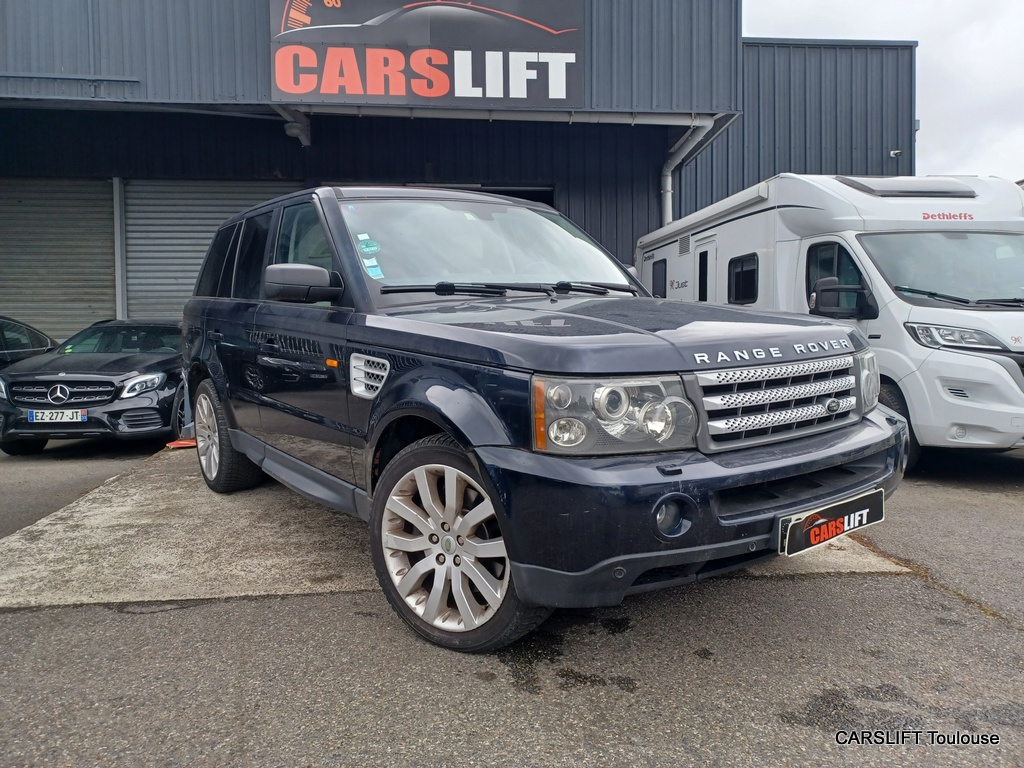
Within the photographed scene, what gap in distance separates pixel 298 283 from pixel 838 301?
4743 mm

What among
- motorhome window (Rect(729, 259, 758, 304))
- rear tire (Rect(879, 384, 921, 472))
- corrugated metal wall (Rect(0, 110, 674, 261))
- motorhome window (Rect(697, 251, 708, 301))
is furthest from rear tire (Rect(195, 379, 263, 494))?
corrugated metal wall (Rect(0, 110, 674, 261))

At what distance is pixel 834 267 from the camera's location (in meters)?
6.38

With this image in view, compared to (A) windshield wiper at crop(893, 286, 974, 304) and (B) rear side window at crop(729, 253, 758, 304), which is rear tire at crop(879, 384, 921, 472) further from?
(B) rear side window at crop(729, 253, 758, 304)

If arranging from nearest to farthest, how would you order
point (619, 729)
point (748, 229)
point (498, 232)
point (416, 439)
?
point (619, 729) → point (416, 439) → point (498, 232) → point (748, 229)

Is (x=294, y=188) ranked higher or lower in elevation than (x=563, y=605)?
higher

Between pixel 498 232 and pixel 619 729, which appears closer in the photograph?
pixel 619 729

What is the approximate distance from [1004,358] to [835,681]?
3749 mm

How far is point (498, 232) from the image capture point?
3883mm

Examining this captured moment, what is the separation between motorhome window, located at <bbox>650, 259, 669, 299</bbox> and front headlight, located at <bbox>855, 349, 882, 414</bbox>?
274 inches

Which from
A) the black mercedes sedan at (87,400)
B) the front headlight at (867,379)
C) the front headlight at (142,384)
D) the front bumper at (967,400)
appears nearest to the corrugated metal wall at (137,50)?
the black mercedes sedan at (87,400)

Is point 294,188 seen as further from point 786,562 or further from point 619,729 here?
point 619,729

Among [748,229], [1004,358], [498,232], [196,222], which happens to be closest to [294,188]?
[196,222]

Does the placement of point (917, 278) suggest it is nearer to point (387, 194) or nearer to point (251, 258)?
point (387, 194)

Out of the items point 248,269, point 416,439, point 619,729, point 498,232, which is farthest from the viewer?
point 248,269
